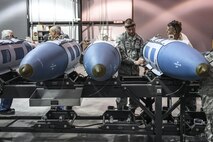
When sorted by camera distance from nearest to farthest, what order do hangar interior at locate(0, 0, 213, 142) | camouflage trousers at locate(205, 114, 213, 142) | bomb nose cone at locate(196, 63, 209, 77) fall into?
bomb nose cone at locate(196, 63, 209, 77)
hangar interior at locate(0, 0, 213, 142)
camouflage trousers at locate(205, 114, 213, 142)

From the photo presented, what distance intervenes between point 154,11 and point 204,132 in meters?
7.41

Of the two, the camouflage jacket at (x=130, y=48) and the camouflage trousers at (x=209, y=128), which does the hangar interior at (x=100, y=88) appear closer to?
the camouflage trousers at (x=209, y=128)

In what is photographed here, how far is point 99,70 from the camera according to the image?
2689 millimetres

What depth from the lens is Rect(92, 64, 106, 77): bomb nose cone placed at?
2.69m

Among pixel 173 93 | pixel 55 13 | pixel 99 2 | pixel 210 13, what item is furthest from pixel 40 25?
pixel 173 93

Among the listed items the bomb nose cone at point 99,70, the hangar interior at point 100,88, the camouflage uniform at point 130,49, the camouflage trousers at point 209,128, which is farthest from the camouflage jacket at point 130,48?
the bomb nose cone at point 99,70

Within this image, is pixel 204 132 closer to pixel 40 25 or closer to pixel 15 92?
pixel 15 92

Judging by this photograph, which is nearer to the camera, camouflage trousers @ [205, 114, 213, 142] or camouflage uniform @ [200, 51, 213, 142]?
camouflage uniform @ [200, 51, 213, 142]

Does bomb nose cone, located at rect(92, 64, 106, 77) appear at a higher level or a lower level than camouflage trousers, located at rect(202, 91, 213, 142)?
higher

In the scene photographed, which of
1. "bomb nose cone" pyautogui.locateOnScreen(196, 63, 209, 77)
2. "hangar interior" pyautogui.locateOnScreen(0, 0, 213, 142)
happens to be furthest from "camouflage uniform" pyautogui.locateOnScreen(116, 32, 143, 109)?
"bomb nose cone" pyautogui.locateOnScreen(196, 63, 209, 77)

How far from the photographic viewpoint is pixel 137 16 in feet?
33.7

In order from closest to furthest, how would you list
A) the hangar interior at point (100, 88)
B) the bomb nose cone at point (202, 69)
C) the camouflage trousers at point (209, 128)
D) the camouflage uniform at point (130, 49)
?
1. the bomb nose cone at point (202, 69)
2. the hangar interior at point (100, 88)
3. the camouflage trousers at point (209, 128)
4. the camouflage uniform at point (130, 49)

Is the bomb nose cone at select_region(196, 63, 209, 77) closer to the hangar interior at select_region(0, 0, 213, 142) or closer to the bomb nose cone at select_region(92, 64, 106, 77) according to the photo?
the hangar interior at select_region(0, 0, 213, 142)

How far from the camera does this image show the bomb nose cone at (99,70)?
269cm
